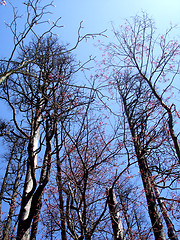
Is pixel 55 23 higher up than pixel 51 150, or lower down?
higher up

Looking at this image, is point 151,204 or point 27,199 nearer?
point 27,199

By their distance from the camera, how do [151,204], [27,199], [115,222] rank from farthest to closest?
[151,204] → [27,199] → [115,222]

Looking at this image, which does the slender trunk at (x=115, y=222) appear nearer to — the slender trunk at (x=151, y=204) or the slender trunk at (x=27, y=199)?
the slender trunk at (x=151, y=204)

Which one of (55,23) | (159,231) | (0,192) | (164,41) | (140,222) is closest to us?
(55,23)

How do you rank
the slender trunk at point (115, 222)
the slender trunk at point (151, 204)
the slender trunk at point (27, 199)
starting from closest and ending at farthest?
the slender trunk at point (115, 222), the slender trunk at point (27, 199), the slender trunk at point (151, 204)

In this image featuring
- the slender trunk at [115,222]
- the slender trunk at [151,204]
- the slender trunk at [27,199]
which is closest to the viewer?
the slender trunk at [115,222]

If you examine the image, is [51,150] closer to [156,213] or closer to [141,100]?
[156,213]

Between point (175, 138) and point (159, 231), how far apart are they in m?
2.44

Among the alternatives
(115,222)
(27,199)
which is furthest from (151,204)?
(27,199)

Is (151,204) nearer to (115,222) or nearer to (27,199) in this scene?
(115,222)

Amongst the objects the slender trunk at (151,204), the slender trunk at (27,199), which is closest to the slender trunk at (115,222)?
the slender trunk at (151,204)

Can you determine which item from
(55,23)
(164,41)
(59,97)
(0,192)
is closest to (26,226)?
(59,97)

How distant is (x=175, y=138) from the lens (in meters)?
3.62

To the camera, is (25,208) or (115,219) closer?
Answer: (115,219)
